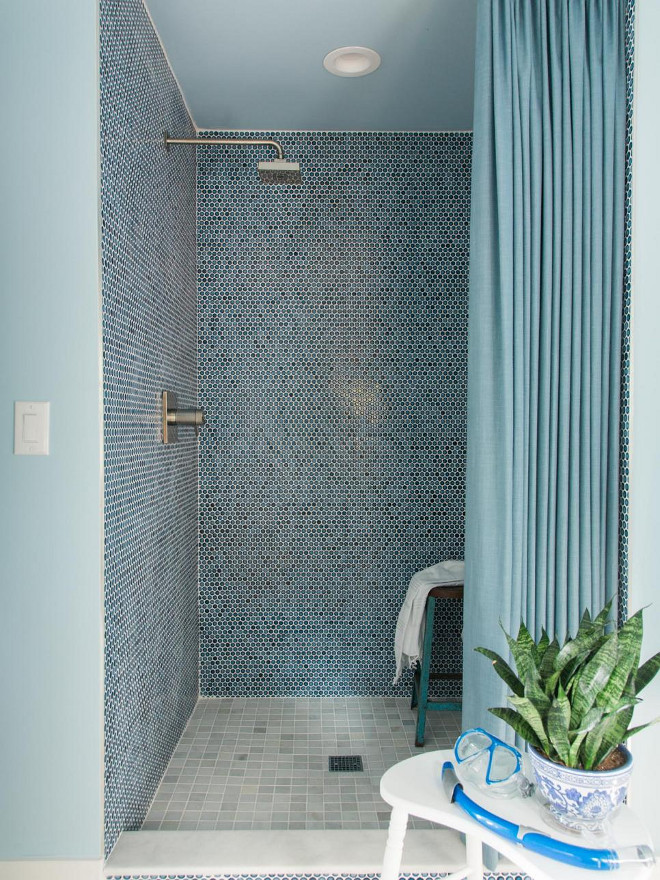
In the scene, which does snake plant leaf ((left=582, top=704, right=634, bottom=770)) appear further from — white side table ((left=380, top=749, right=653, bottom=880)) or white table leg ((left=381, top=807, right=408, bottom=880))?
white table leg ((left=381, top=807, right=408, bottom=880))

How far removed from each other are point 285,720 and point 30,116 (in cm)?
223

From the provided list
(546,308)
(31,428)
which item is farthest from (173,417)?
(546,308)

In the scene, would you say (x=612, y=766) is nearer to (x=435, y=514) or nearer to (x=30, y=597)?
(x=30, y=597)

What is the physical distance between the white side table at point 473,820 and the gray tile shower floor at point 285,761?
0.66m

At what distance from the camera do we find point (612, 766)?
107cm

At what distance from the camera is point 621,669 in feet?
3.48

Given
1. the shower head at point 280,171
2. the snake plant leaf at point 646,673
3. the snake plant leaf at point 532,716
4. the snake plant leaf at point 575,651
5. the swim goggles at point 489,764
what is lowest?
the swim goggles at point 489,764

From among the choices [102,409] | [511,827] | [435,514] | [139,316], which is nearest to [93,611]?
[102,409]

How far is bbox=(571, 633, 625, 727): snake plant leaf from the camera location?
1048 millimetres

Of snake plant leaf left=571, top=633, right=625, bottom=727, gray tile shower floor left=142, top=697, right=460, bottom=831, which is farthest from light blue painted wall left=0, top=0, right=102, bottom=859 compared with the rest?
snake plant leaf left=571, top=633, right=625, bottom=727

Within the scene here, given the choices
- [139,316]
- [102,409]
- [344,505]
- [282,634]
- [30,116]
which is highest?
[30,116]

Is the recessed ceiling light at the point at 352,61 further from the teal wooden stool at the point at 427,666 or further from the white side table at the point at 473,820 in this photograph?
the white side table at the point at 473,820

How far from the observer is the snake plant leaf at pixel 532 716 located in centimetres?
105

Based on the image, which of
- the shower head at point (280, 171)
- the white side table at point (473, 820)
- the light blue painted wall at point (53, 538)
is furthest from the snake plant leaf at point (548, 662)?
the shower head at point (280, 171)
